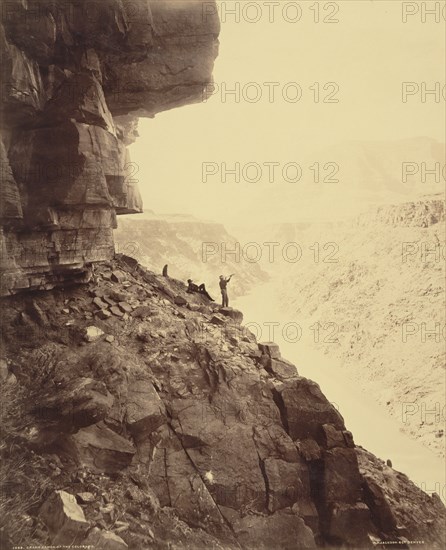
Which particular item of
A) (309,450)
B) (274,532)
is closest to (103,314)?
(309,450)

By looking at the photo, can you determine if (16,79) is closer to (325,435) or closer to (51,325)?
(51,325)

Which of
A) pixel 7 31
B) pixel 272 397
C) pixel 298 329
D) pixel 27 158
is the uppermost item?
pixel 7 31

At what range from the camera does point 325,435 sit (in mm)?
10734

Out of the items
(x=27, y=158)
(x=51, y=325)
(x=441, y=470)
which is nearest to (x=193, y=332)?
(x=51, y=325)

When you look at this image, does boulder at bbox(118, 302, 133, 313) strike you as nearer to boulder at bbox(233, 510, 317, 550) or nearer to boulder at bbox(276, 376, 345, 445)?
boulder at bbox(276, 376, 345, 445)

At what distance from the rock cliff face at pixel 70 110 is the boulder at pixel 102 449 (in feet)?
14.5

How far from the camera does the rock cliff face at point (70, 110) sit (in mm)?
10219

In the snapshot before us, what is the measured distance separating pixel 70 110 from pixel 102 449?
30.0 ft

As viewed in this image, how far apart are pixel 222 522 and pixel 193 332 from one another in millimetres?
5449

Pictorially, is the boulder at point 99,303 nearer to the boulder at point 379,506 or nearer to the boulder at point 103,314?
the boulder at point 103,314

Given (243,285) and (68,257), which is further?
(243,285)

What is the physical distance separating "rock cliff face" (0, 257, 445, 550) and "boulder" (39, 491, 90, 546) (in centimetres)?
2

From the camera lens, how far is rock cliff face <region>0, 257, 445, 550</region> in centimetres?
811

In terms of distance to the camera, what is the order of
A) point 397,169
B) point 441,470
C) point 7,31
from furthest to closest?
point 397,169 → point 441,470 → point 7,31
